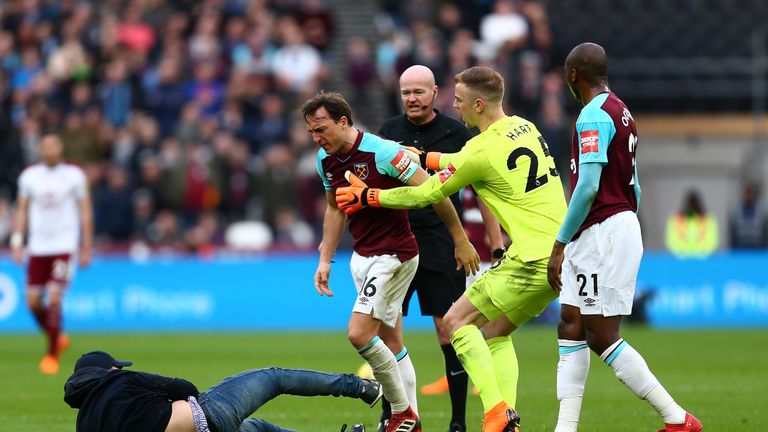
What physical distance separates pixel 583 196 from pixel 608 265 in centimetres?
52

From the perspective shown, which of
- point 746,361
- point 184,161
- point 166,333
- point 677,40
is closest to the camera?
point 746,361

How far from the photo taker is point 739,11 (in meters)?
29.9

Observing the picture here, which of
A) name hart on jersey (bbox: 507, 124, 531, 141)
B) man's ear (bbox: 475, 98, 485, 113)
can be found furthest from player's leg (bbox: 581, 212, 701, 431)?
man's ear (bbox: 475, 98, 485, 113)

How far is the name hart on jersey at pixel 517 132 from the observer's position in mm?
9039

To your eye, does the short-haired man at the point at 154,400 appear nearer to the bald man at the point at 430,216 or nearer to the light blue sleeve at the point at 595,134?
the bald man at the point at 430,216

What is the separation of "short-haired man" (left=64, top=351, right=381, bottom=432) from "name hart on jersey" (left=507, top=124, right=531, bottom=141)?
2217mm

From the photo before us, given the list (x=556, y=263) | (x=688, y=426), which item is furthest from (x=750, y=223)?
(x=556, y=263)

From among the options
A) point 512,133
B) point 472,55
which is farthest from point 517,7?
point 512,133

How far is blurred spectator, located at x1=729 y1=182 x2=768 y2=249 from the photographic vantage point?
24.7 meters

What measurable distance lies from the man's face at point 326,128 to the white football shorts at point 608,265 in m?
1.83

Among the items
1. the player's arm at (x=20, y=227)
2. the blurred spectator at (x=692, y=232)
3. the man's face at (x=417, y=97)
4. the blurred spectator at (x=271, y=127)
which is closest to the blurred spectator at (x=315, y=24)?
the blurred spectator at (x=271, y=127)

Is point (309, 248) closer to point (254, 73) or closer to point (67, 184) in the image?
point (254, 73)

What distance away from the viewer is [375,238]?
31.4 feet

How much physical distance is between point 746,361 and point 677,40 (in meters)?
14.3
